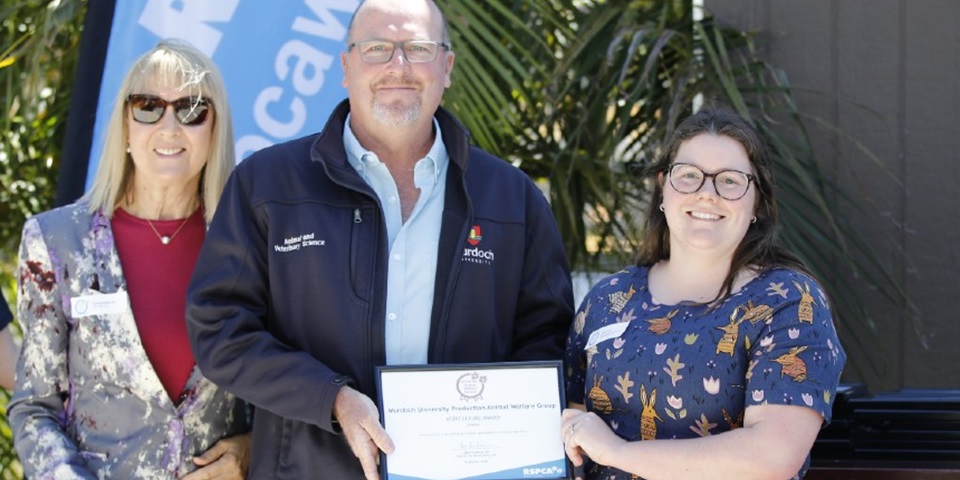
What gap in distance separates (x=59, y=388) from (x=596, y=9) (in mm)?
2892

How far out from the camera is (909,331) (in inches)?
197

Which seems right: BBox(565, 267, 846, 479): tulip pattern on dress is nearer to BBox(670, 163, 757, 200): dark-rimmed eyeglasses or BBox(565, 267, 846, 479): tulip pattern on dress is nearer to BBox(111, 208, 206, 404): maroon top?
BBox(670, 163, 757, 200): dark-rimmed eyeglasses

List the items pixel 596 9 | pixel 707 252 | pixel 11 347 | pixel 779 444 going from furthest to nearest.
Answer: pixel 596 9
pixel 11 347
pixel 707 252
pixel 779 444

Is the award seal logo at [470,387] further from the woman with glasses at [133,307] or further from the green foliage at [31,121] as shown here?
the green foliage at [31,121]

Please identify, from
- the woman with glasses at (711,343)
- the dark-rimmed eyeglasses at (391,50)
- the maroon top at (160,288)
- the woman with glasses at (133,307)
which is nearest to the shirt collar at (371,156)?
the dark-rimmed eyeglasses at (391,50)

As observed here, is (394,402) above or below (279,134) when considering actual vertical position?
below

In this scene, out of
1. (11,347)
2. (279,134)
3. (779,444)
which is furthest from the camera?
(279,134)

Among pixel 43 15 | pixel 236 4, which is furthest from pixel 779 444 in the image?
pixel 43 15

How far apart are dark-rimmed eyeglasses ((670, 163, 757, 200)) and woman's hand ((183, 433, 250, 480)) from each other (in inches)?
54.7

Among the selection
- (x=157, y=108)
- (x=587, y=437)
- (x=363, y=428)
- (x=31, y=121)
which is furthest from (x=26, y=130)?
(x=587, y=437)

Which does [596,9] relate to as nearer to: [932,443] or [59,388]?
[932,443]

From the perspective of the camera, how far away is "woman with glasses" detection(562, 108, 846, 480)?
2.76 m

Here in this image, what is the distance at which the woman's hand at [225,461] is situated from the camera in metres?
3.38

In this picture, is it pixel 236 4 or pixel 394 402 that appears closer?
pixel 394 402
